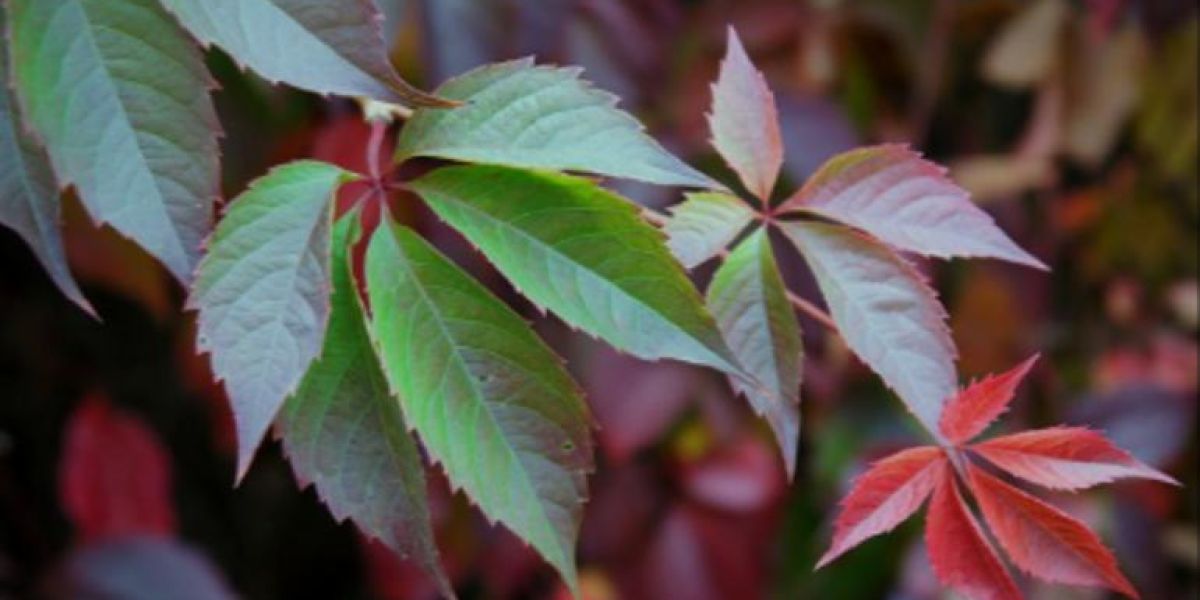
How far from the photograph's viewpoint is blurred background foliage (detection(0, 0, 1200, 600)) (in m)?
1.01

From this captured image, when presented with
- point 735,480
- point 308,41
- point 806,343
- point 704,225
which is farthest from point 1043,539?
point 735,480

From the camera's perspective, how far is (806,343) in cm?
99

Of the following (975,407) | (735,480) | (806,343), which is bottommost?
(735,480)

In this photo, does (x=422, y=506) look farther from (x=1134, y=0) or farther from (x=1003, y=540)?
(x=1134, y=0)

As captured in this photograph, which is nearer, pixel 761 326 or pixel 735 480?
pixel 761 326

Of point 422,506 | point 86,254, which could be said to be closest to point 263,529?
point 86,254

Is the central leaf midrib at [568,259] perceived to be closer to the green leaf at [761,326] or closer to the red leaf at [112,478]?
the green leaf at [761,326]

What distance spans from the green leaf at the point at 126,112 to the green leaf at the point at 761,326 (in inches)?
5.8

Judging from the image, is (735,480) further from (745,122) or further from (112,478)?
(745,122)

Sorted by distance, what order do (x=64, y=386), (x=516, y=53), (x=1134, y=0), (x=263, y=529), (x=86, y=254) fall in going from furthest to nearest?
(x=263, y=529) → (x=64, y=386) → (x=1134, y=0) → (x=86, y=254) → (x=516, y=53)

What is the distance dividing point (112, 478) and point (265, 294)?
2.39ft

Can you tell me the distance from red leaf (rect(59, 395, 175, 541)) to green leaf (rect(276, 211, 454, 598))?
68cm

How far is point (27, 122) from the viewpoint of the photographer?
1.28 feet

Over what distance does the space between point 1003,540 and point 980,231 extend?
0.09 metres
